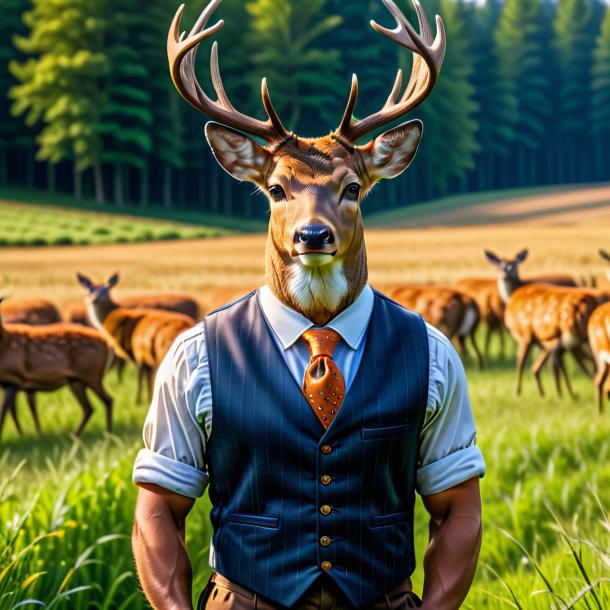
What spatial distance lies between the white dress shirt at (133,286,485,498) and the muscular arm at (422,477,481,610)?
26mm

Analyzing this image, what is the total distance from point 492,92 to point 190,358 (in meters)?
10.0

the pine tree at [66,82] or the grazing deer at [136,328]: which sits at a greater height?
the pine tree at [66,82]

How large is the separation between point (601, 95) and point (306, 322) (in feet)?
32.5

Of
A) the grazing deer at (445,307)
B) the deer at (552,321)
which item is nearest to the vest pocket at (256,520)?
the deer at (552,321)

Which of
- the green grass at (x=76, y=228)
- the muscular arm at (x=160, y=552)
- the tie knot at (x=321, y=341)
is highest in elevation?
the tie knot at (x=321, y=341)

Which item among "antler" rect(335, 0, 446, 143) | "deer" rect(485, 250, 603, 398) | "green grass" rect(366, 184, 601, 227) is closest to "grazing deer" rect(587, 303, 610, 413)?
"deer" rect(485, 250, 603, 398)

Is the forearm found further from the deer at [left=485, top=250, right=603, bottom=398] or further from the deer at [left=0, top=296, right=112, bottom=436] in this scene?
the deer at [left=485, top=250, right=603, bottom=398]

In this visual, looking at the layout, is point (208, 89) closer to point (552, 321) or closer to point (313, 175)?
point (552, 321)

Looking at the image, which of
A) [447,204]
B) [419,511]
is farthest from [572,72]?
[419,511]

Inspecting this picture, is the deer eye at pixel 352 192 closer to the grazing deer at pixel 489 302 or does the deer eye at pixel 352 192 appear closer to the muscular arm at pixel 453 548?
the muscular arm at pixel 453 548

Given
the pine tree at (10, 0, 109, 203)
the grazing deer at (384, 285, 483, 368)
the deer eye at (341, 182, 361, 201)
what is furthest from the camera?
the pine tree at (10, 0, 109, 203)

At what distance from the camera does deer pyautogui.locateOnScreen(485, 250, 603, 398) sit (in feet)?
22.0

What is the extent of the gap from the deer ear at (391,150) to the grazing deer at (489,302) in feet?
21.3

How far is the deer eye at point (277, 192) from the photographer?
1.59 metres
